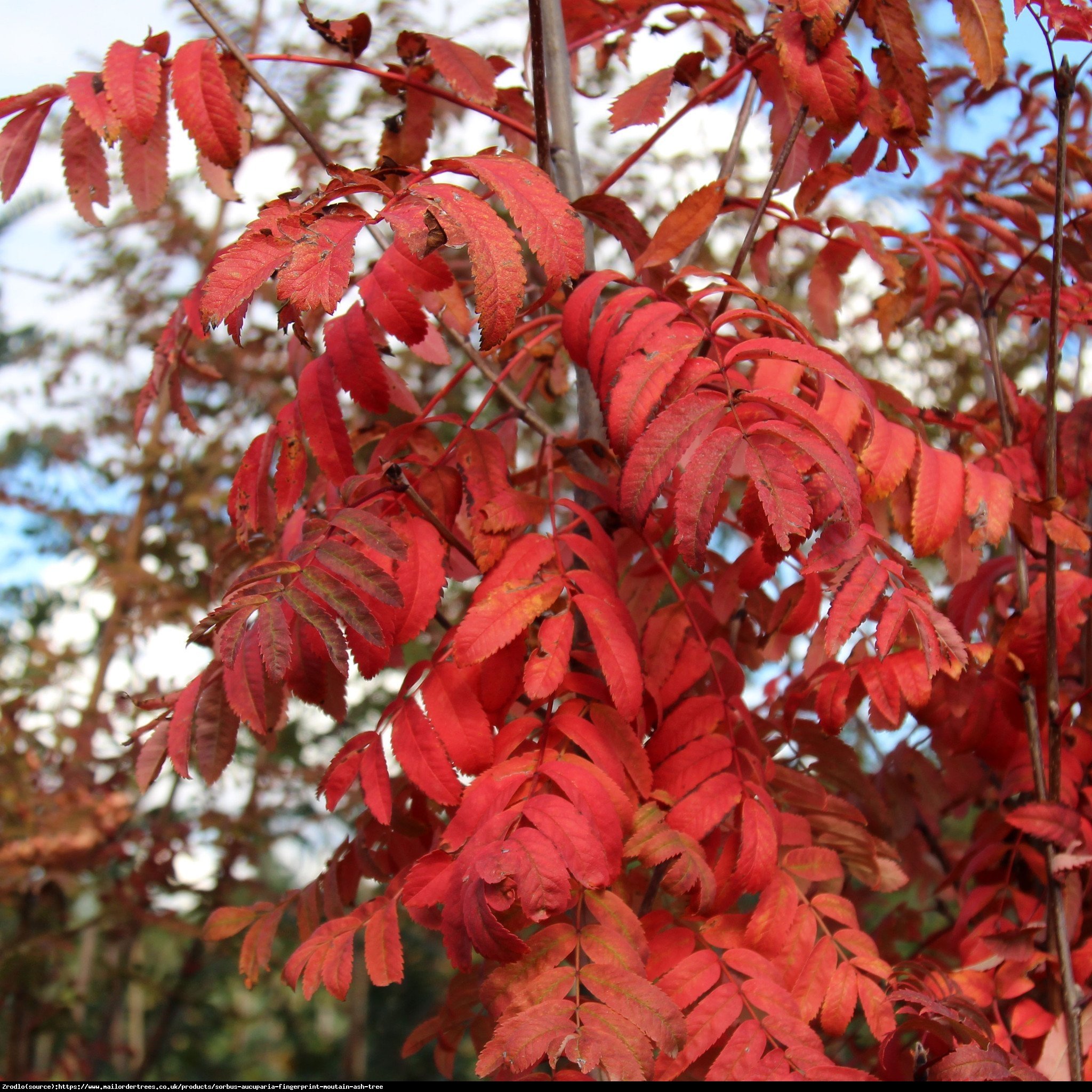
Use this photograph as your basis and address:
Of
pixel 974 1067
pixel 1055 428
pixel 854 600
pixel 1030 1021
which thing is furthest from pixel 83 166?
pixel 1030 1021

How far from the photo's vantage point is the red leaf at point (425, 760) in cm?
104

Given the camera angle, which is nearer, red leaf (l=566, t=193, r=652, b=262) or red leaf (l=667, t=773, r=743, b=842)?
red leaf (l=667, t=773, r=743, b=842)

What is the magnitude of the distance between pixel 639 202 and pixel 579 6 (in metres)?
2.36

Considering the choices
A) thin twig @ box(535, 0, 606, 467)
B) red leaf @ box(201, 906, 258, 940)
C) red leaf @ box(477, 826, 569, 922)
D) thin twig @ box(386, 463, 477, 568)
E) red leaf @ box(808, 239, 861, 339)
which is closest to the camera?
red leaf @ box(477, 826, 569, 922)

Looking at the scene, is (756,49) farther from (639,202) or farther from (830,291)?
(639,202)

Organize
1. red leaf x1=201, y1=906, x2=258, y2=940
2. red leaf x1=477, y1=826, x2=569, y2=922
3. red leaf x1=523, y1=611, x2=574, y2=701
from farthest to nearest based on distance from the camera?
red leaf x1=201, y1=906, x2=258, y2=940
red leaf x1=523, y1=611, x2=574, y2=701
red leaf x1=477, y1=826, x2=569, y2=922

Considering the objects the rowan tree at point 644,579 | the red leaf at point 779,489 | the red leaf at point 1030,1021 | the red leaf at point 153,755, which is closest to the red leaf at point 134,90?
the rowan tree at point 644,579

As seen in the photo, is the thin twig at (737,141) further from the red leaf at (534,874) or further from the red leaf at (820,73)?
the red leaf at (534,874)

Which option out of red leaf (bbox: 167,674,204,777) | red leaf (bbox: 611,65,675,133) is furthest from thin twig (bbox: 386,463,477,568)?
red leaf (bbox: 611,65,675,133)

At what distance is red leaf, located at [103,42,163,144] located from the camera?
1196 millimetres

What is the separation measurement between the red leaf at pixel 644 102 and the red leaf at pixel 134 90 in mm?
635

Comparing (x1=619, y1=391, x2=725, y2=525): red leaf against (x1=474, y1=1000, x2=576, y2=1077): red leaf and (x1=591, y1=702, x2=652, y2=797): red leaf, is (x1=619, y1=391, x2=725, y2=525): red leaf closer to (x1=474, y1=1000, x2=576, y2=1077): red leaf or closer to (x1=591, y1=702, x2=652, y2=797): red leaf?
(x1=591, y1=702, x2=652, y2=797): red leaf

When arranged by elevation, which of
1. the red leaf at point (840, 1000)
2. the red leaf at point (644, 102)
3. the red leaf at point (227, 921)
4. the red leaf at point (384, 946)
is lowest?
the red leaf at point (840, 1000)

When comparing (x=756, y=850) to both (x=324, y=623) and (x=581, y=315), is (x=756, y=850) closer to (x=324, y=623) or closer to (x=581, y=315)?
(x=324, y=623)
